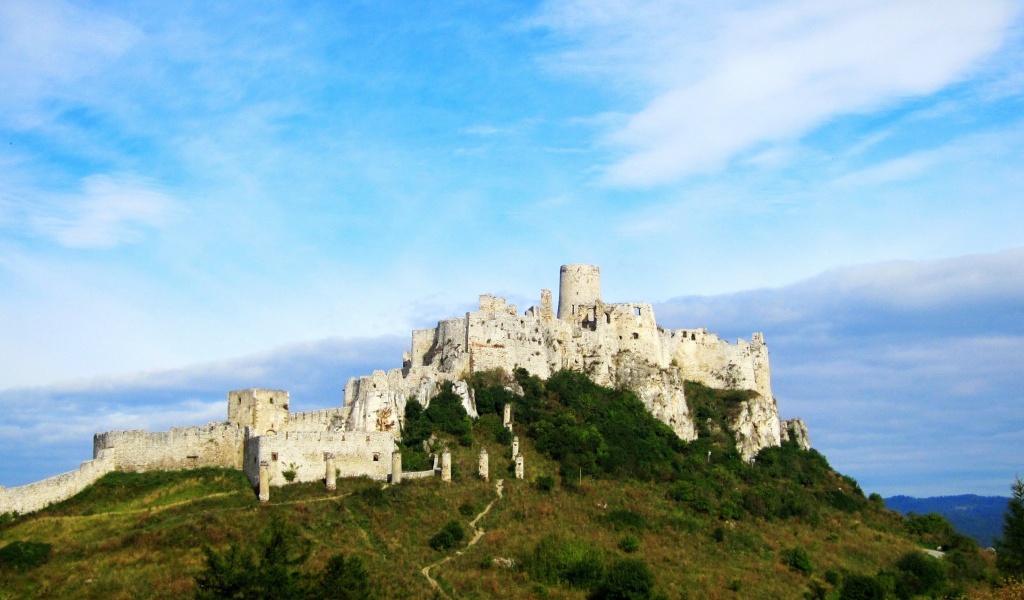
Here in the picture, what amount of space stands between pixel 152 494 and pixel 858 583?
34497mm

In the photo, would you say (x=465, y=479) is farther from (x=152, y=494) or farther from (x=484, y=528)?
(x=152, y=494)

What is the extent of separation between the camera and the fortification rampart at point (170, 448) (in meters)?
51.7

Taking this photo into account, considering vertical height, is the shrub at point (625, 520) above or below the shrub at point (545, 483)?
below

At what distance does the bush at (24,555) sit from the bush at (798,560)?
3575 centimetres

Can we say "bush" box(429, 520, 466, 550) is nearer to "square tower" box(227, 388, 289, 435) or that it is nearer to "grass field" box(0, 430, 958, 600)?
"grass field" box(0, 430, 958, 600)

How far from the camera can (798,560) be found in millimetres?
57250

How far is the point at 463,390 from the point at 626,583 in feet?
59.4

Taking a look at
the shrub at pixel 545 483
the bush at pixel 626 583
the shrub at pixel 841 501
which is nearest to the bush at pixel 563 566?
the bush at pixel 626 583

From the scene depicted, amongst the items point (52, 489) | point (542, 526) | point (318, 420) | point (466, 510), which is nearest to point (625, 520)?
point (542, 526)

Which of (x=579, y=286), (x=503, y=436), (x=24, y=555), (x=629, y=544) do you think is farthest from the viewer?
(x=579, y=286)

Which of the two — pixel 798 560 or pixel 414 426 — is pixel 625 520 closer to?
pixel 798 560

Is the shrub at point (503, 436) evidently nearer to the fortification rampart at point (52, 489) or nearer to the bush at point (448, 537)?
the bush at point (448, 537)

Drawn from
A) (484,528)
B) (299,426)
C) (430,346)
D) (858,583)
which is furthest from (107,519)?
(858,583)

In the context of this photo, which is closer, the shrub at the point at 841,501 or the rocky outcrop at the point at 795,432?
the shrub at the point at 841,501
